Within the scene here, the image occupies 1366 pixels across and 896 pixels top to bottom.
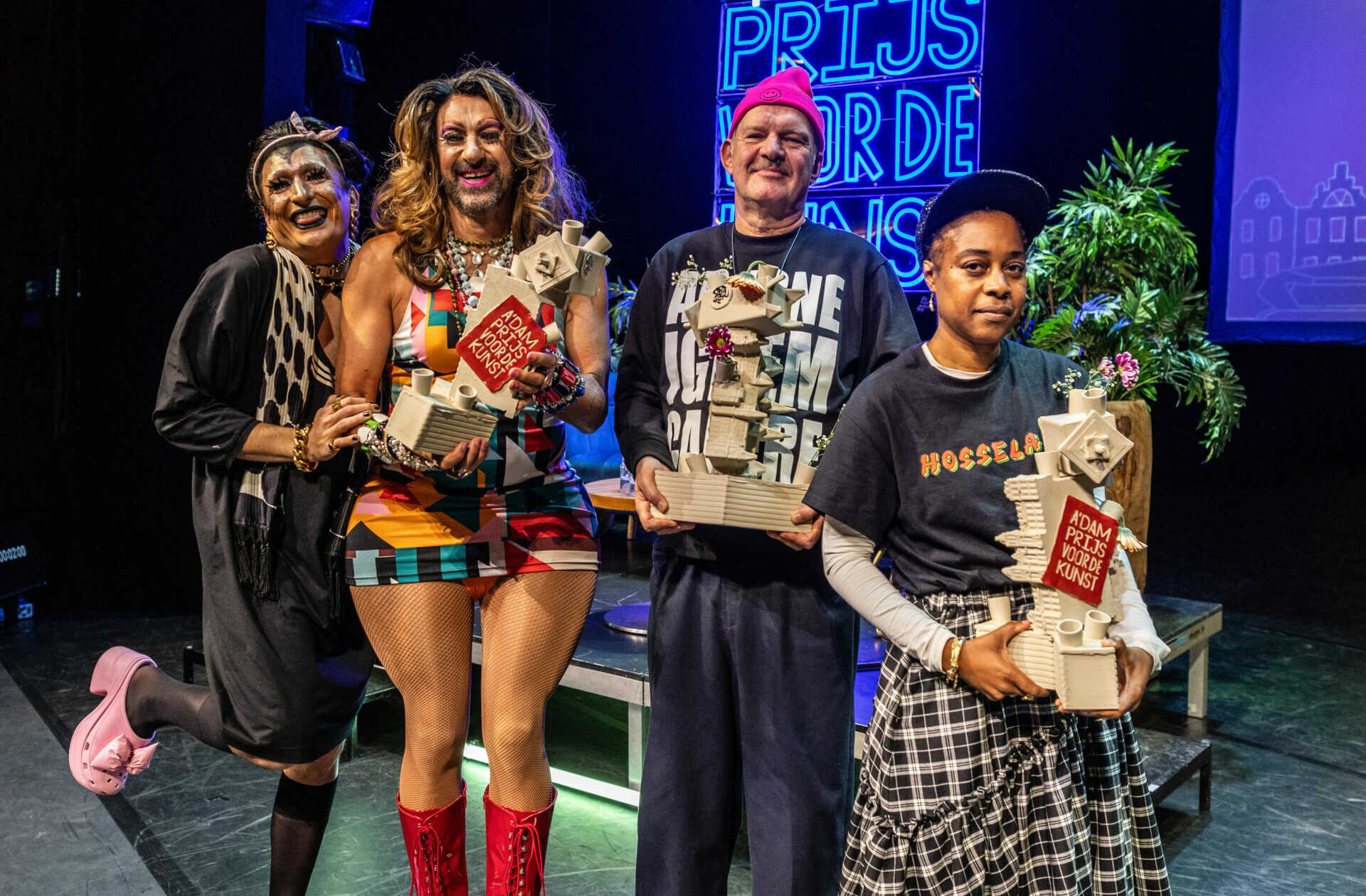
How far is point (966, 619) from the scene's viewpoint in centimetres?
156

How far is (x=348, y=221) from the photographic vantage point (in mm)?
2178

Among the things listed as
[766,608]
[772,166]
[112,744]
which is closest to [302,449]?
[766,608]

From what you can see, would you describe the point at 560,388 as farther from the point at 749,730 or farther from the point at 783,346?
the point at 749,730

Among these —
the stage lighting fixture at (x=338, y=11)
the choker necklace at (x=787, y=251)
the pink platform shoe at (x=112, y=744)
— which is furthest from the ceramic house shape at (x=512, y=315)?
the stage lighting fixture at (x=338, y=11)

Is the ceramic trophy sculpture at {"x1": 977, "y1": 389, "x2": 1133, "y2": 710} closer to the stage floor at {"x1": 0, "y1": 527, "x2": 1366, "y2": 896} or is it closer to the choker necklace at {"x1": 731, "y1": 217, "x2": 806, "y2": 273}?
the choker necklace at {"x1": 731, "y1": 217, "x2": 806, "y2": 273}

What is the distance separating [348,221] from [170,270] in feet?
10.9

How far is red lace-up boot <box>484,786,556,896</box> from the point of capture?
1900 mm

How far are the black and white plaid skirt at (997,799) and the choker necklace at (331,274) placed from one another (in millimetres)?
1262

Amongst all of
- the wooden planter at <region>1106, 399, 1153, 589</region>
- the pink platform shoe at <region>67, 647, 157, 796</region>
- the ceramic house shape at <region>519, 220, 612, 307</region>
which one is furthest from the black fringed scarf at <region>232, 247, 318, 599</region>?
the wooden planter at <region>1106, 399, 1153, 589</region>

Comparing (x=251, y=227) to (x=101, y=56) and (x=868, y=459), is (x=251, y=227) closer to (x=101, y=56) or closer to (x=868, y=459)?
(x=101, y=56)

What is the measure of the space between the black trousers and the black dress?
2.11 feet

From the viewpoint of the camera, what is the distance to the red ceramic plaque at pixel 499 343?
5.50 feet

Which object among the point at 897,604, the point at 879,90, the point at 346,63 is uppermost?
the point at 879,90

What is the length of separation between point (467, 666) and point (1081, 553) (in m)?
1.04
